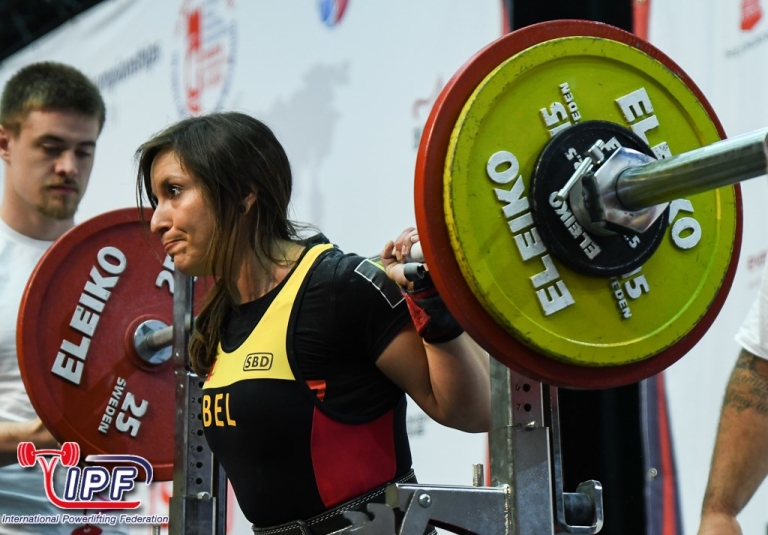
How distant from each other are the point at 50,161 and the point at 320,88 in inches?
31.6

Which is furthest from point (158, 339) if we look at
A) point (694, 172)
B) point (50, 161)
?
point (694, 172)

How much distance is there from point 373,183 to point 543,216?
1586 millimetres

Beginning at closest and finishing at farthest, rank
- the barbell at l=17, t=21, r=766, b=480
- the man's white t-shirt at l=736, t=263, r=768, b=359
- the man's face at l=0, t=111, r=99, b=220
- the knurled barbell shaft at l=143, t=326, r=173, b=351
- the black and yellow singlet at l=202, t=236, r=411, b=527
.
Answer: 1. the barbell at l=17, t=21, r=766, b=480
2. the black and yellow singlet at l=202, t=236, r=411, b=527
3. the man's white t-shirt at l=736, t=263, r=768, b=359
4. the knurled barbell shaft at l=143, t=326, r=173, b=351
5. the man's face at l=0, t=111, r=99, b=220

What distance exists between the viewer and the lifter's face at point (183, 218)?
1.70 meters

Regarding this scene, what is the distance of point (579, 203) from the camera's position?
1.26 meters

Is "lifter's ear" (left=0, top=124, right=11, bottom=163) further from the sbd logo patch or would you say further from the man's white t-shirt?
the man's white t-shirt

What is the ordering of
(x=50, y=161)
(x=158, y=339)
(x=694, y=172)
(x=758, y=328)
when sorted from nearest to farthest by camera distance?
(x=694, y=172)
(x=758, y=328)
(x=158, y=339)
(x=50, y=161)

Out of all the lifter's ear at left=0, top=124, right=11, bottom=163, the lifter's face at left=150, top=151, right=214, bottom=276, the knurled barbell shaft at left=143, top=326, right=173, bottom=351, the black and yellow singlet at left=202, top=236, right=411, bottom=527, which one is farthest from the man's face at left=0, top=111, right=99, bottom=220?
the black and yellow singlet at left=202, top=236, right=411, bottom=527

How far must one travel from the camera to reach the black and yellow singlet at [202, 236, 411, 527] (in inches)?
59.7

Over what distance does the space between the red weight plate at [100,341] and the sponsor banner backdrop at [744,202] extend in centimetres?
121

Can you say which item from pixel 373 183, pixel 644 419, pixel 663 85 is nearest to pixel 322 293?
pixel 663 85

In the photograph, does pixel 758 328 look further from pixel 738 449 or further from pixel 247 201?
pixel 247 201

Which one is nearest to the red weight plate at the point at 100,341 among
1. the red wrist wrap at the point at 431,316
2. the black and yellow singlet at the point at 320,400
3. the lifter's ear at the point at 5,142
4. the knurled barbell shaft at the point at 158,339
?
the knurled barbell shaft at the point at 158,339

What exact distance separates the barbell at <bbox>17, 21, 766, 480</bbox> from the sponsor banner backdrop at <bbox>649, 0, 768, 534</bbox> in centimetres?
69
